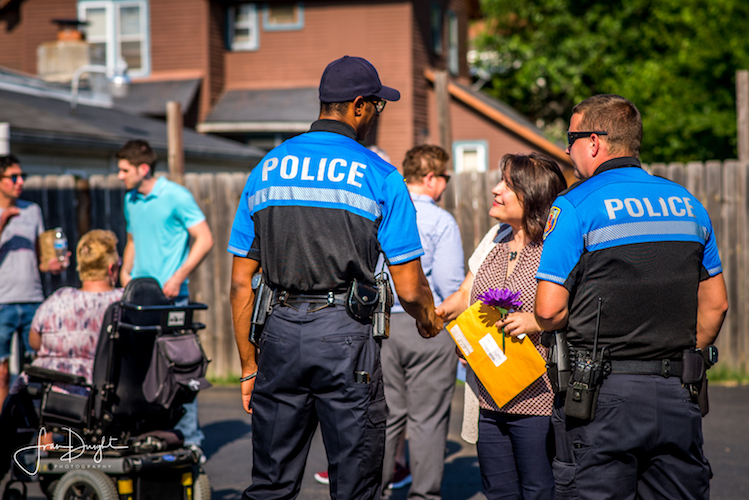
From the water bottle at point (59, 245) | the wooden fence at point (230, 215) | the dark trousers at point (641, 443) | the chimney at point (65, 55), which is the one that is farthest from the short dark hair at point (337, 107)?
the chimney at point (65, 55)

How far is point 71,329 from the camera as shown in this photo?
468cm

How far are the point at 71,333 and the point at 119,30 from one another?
721 inches

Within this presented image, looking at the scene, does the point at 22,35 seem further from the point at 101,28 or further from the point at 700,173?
the point at 700,173

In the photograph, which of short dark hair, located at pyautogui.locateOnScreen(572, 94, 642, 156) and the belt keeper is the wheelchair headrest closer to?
short dark hair, located at pyautogui.locateOnScreen(572, 94, 642, 156)

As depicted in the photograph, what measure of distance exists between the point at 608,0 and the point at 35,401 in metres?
24.1

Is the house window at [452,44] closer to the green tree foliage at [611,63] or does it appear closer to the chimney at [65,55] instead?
the green tree foliage at [611,63]

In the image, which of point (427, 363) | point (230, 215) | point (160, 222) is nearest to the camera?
point (427, 363)

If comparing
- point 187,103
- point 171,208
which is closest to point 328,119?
point 171,208

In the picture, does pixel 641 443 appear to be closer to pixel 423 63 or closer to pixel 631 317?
pixel 631 317

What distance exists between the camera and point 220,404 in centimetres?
777

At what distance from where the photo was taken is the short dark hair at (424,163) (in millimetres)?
4965

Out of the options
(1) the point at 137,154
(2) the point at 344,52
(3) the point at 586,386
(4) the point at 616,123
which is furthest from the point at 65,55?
(3) the point at 586,386

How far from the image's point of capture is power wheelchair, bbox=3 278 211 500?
4.26 m

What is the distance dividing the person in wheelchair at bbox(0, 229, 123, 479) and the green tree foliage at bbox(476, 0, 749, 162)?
45.0 feet
